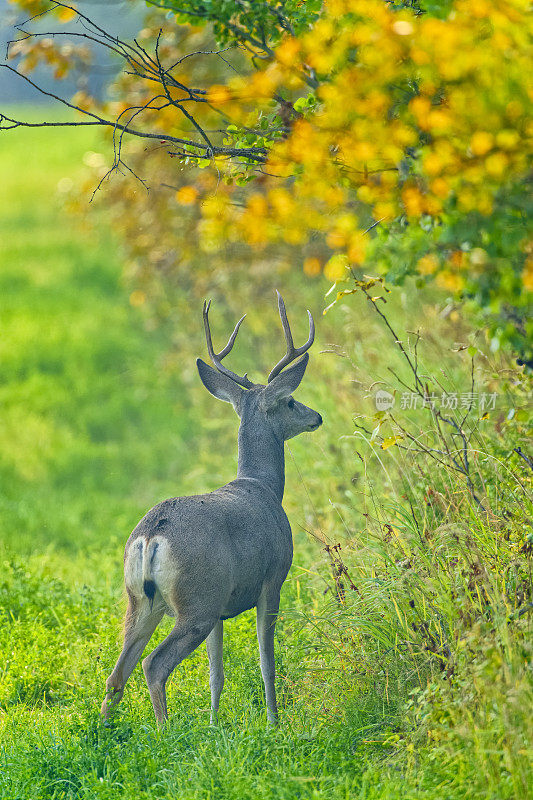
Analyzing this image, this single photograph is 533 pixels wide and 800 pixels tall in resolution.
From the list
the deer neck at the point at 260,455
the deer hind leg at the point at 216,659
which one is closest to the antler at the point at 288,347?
the deer neck at the point at 260,455

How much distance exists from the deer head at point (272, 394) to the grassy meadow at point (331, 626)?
432 millimetres

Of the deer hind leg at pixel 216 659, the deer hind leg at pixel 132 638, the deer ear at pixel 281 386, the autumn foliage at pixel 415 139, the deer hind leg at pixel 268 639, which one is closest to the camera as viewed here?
the autumn foliage at pixel 415 139

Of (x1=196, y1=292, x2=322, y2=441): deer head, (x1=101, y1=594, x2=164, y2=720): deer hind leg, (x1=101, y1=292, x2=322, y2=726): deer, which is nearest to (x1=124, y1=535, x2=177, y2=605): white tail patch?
(x1=101, y1=292, x2=322, y2=726): deer

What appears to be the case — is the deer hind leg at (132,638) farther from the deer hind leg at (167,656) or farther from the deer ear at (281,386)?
the deer ear at (281,386)

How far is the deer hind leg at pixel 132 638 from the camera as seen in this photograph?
4.82m

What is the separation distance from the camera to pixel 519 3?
312cm

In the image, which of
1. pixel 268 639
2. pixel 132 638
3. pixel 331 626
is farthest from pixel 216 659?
pixel 331 626

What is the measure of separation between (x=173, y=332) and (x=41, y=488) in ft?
16.3

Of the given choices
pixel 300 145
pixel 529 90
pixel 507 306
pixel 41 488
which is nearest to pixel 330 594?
pixel 507 306

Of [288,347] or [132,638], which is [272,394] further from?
[132,638]

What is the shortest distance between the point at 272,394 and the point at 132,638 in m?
1.82

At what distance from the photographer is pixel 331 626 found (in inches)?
199

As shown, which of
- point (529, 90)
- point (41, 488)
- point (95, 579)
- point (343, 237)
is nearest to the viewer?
point (529, 90)

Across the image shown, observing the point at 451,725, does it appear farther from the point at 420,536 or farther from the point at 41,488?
the point at 41,488
